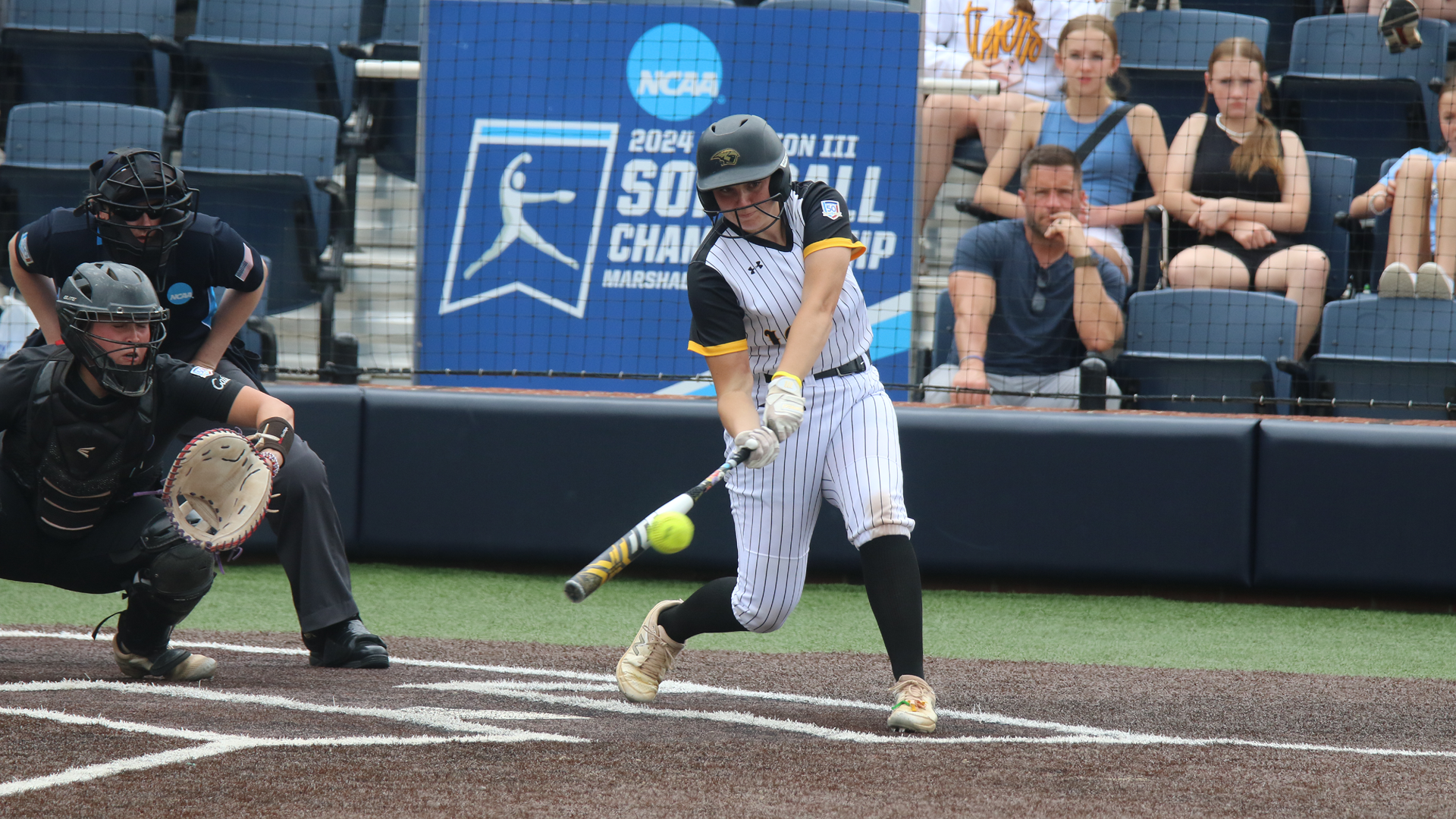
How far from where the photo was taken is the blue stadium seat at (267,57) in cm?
710

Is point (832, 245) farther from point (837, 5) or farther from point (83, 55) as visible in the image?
point (83, 55)

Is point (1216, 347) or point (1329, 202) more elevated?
point (1329, 202)

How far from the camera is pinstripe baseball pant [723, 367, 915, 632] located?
328 cm

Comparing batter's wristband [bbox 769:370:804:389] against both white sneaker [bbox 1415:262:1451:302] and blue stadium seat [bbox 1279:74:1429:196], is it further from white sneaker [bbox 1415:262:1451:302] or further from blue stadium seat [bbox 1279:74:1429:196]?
blue stadium seat [bbox 1279:74:1429:196]

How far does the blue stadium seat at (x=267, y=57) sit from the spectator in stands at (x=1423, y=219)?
478cm

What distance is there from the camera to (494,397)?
5805mm

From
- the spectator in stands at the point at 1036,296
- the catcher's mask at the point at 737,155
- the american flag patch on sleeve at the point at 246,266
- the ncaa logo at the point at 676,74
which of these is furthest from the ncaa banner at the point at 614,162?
the catcher's mask at the point at 737,155

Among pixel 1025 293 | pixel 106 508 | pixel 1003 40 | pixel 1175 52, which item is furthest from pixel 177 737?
pixel 1175 52

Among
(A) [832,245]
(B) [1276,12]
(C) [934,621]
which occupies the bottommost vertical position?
(C) [934,621]

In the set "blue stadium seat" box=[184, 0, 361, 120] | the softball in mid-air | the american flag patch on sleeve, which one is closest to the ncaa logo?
"blue stadium seat" box=[184, 0, 361, 120]

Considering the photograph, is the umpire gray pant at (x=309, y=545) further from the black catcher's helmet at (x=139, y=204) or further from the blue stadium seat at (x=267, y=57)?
the blue stadium seat at (x=267, y=57)

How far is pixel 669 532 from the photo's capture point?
9.46 feet

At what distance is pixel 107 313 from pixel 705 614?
158 centimetres

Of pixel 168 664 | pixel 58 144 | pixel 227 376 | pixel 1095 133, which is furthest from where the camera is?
pixel 58 144
